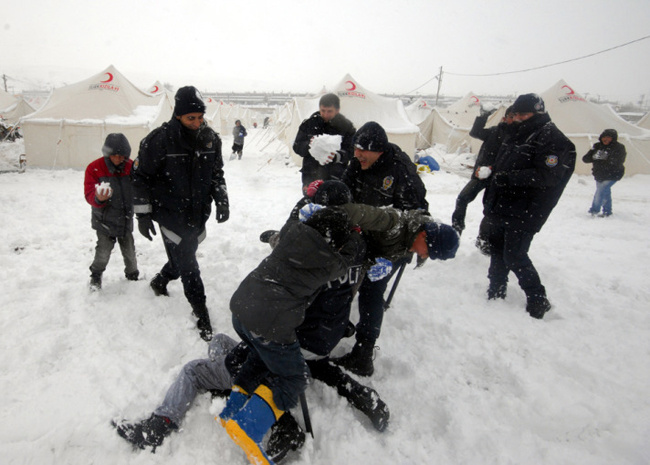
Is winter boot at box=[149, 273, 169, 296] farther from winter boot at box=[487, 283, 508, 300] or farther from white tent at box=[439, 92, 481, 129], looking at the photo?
white tent at box=[439, 92, 481, 129]

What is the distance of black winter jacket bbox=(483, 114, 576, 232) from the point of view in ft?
8.80

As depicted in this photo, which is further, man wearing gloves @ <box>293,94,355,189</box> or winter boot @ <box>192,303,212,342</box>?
man wearing gloves @ <box>293,94,355,189</box>

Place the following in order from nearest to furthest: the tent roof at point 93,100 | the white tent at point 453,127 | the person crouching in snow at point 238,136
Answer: the tent roof at point 93,100, the person crouching in snow at point 238,136, the white tent at point 453,127

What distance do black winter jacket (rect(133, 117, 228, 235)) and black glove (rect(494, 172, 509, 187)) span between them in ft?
8.13

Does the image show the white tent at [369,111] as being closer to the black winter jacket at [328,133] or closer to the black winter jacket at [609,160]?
the black winter jacket at [609,160]

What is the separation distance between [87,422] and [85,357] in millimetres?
608

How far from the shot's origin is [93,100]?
33.6ft

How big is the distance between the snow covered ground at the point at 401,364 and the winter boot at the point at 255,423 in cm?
27

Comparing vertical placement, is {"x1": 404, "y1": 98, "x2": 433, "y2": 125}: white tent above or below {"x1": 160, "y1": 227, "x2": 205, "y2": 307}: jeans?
above

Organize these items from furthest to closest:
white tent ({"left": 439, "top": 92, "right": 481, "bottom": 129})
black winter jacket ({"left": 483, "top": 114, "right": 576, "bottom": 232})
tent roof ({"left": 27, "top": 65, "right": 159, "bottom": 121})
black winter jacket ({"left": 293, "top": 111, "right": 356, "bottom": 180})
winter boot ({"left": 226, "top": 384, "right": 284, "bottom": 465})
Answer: white tent ({"left": 439, "top": 92, "right": 481, "bottom": 129})
tent roof ({"left": 27, "top": 65, "right": 159, "bottom": 121})
black winter jacket ({"left": 293, "top": 111, "right": 356, "bottom": 180})
black winter jacket ({"left": 483, "top": 114, "right": 576, "bottom": 232})
winter boot ({"left": 226, "top": 384, "right": 284, "bottom": 465})

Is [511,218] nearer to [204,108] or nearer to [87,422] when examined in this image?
[204,108]

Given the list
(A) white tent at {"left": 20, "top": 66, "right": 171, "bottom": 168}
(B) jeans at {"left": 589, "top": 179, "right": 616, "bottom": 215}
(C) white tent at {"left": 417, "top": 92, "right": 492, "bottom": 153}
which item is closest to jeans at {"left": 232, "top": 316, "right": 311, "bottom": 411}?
(B) jeans at {"left": 589, "top": 179, "right": 616, "bottom": 215}

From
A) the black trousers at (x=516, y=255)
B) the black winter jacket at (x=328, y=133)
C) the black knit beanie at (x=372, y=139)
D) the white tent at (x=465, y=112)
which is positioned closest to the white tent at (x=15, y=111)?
the black winter jacket at (x=328, y=133)

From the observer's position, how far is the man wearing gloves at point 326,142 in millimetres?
3277
